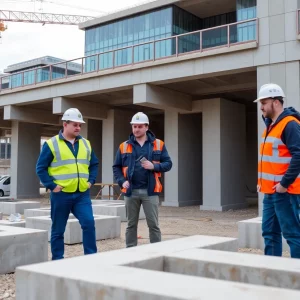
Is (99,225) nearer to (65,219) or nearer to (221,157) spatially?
(65,219)

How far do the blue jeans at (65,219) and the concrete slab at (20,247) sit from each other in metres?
0.78

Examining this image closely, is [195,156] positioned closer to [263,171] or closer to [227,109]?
[227,109]

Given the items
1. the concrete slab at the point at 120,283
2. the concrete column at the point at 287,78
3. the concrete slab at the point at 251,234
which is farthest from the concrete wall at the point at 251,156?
the concrete slab at the point at 120,283

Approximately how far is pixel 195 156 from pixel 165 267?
1801cm

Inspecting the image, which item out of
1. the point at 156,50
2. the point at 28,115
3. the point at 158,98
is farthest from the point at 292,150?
the point at 28,115

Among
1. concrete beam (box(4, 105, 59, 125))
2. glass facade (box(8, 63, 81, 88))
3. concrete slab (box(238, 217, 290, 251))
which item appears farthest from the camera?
concrete beam (box(4, 105, 59, 125))

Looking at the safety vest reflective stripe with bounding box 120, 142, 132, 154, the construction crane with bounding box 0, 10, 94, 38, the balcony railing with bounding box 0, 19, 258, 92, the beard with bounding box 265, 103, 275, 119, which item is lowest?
the safety vest reflective stripe with bounding box 120, 142, 132, 154

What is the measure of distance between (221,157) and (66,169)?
46.5ft

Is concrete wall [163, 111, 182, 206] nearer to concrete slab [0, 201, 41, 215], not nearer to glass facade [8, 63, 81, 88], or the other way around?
glass facade [8, 63, 81, 88]

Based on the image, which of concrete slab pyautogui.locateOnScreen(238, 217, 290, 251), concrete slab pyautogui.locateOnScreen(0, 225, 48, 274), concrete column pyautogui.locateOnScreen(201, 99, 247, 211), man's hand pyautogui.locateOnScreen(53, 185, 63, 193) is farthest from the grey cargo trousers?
concrete column pyautogui.locateOnScreen(201, 99, 247, 211)

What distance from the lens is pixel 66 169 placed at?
5559mm

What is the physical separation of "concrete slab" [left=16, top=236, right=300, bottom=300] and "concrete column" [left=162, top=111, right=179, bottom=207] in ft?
55.2

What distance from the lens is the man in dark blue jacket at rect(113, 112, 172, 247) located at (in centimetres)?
594

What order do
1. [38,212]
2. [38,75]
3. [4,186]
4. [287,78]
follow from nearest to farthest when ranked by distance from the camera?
[38,212], [287,78], [38,75], [4,186]
